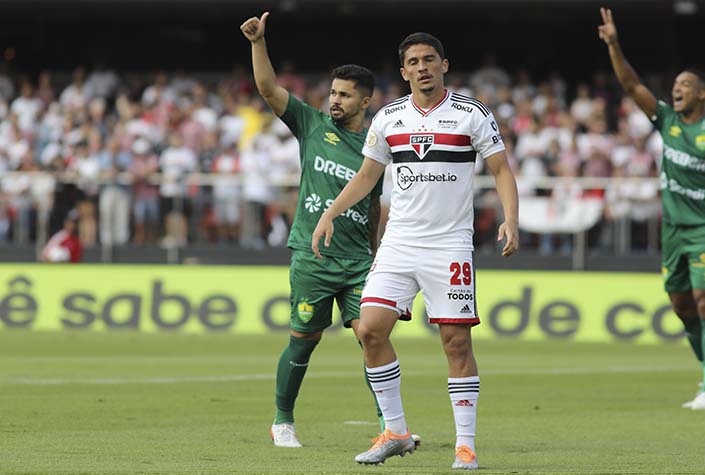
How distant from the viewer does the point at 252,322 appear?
70.8 feet

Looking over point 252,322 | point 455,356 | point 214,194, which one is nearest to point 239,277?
point 252,322

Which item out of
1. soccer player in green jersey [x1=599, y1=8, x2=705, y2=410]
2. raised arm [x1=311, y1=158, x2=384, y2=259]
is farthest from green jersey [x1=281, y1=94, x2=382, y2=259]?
soccer player in green jersey [x1=599, y1=8, x2=705, y2=410]

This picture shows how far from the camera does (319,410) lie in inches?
464

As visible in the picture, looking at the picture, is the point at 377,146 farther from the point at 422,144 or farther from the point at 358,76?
the point at 358,76

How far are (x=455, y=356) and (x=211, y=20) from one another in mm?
27069

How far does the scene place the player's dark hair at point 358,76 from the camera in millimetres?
9688

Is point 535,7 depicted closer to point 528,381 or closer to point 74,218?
point 74,218

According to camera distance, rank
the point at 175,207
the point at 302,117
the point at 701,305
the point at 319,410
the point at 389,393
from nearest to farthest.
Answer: the point at 389,393 → the point at 302,117 → the point at 319,410 → the point at 701,305 → the point at 175,207

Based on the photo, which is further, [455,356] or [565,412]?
[565,412]

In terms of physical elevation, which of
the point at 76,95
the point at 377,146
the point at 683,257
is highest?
the point at 76,95

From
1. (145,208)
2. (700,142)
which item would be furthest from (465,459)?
(145,208)

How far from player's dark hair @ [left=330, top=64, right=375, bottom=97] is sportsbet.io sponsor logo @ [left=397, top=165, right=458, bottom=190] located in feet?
4.30

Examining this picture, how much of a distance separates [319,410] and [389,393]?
10.4ft

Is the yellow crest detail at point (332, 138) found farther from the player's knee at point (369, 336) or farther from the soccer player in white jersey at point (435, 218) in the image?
the player's knee at point (369, 336)
